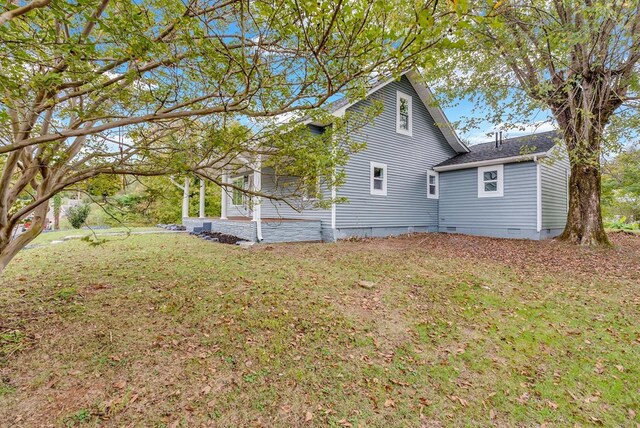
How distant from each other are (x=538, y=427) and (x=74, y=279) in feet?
22.0

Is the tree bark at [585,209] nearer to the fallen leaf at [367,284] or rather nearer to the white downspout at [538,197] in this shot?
the white downspout at [538,197]

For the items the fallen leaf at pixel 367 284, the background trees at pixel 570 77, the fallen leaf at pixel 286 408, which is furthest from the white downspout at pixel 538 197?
the fallen leaf at pixel 286 408

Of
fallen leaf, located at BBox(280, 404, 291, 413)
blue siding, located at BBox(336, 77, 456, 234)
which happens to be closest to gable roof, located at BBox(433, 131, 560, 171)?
blue siding, located at BBox(336, 77, 456, 234)

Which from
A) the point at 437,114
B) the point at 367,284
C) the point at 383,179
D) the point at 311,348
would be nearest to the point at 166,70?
the point at 311,348

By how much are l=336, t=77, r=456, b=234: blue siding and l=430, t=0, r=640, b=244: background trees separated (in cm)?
243

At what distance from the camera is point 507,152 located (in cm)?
1208

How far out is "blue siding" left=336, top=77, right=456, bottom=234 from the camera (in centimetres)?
1088

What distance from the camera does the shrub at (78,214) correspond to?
15.5 metres

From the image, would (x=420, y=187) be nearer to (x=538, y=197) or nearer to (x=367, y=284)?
(x=538, y=197)

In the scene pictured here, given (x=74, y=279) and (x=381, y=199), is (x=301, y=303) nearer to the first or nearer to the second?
(x=74, y=279)

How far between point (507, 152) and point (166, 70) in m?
12.9

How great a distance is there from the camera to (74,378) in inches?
104

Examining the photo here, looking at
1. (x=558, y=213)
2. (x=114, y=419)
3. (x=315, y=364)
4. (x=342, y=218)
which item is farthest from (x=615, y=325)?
(x=558, y=213)

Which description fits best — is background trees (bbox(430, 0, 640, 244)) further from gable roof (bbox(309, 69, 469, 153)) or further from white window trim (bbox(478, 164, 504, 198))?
white window trim (bbox(478, 164, 504, 198))
